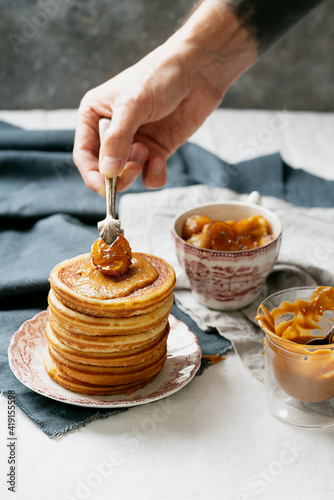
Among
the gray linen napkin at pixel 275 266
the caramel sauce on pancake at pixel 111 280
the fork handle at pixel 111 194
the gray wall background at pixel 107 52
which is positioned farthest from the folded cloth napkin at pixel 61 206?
the gray wall background at pixel 107 52

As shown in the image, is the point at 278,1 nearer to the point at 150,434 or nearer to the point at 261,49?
the point at 261,49

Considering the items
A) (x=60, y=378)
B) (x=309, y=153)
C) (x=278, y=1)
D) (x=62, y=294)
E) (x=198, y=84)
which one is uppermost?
(x=278, y=1)

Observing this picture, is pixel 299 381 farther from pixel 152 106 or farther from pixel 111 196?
pixel 152 106

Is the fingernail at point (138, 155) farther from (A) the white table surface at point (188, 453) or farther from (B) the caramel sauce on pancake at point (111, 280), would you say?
(A) the white table surface at point (188, 453)

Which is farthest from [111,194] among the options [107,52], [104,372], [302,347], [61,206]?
[107,52]

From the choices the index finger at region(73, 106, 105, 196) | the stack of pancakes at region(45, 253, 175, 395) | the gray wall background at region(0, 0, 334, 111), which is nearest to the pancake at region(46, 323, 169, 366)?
the stack of pancakes at region(45, 253, 175, 395)

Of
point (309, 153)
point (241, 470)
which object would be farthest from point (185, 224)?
point (309, 153)
